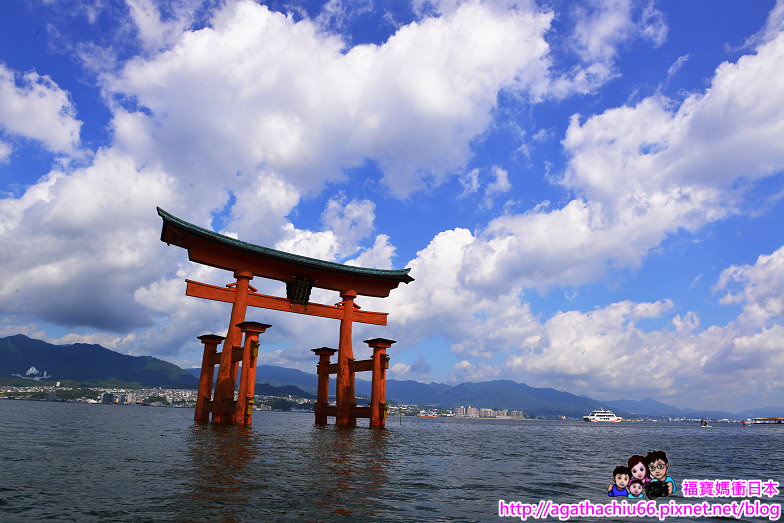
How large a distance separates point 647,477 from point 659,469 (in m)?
0.28

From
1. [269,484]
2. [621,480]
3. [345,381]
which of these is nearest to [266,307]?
[345,381]

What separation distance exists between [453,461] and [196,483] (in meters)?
8.07

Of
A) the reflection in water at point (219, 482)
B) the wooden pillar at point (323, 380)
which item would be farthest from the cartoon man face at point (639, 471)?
the wooden pillar at point (323, 380)

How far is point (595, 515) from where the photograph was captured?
6.66 meters

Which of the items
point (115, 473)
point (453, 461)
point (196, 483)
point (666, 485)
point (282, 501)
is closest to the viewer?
point (666, 485)

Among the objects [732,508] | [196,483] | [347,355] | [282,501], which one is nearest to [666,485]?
[732,508]

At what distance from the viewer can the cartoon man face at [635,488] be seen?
5.42m

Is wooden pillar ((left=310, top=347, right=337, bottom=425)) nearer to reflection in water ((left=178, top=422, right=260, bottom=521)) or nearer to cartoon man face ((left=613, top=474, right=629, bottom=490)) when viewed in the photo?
reflection in water ((left=178, top=422, right=260, bottom=521))

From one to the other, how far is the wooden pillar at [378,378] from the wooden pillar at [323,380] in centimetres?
388

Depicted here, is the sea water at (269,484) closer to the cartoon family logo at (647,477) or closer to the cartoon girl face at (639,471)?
the cartoon family logo at (647,477)

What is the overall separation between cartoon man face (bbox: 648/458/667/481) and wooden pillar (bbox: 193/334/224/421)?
24.7 metres

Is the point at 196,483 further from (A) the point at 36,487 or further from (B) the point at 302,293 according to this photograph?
(B) the point at 302,293

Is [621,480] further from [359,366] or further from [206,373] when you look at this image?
[206,373]

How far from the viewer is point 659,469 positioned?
5.04m
